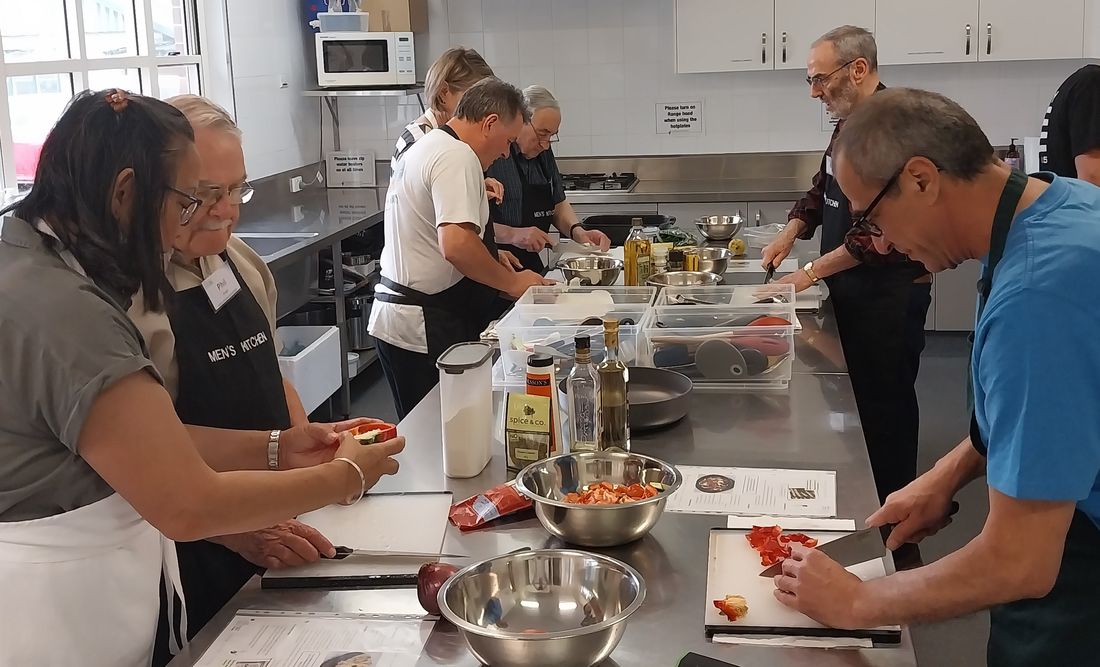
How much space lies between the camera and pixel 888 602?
146 cm

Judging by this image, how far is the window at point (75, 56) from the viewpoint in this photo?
155 inches

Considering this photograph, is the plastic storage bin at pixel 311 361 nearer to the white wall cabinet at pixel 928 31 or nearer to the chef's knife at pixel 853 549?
the chef's knife at pixel 853 549

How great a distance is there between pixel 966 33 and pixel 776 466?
453 cm

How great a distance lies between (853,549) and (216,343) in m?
1.21

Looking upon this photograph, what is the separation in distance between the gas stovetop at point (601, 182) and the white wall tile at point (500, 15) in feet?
3.23

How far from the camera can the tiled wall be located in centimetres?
623

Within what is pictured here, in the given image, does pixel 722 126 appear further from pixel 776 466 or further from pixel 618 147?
pixel 776 466

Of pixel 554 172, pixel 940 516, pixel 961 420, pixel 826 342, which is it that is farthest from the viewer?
pixel 961 420

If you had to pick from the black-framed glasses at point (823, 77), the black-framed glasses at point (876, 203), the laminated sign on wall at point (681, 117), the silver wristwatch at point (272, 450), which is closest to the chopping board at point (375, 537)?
the silver wristwatch at point (272, 450)

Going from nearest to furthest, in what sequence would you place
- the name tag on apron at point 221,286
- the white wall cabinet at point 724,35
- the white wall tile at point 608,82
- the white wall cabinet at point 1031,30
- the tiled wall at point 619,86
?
the name tag on apron at point 221,286 < the white wall cabinet at point 1031,30 < the white wall cabinet at point 724,35 < the tiled wall at point 619,86 < the white wall tile at point 608,82

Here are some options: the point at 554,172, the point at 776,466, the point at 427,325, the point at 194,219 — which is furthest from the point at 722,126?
the point at 194,219

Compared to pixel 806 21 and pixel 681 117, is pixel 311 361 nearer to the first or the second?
pixel 681 117

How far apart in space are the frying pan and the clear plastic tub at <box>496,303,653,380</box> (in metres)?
0.12

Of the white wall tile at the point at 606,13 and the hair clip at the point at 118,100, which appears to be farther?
the white wall tile at the point at 606,13
